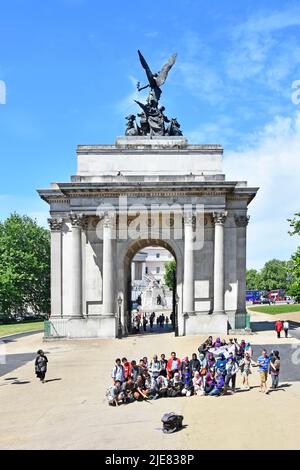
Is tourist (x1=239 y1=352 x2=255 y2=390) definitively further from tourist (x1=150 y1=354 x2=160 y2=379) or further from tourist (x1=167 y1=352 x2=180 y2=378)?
tourist (x1=150 y1=354 x2=160 y2=379)

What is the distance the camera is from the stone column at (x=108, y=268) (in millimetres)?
36094

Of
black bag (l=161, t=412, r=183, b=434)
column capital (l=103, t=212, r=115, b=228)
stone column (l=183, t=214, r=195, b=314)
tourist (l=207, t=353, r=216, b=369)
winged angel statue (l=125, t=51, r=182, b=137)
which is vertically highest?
winged angel statue (l=125, t=51, r=182, b=137)

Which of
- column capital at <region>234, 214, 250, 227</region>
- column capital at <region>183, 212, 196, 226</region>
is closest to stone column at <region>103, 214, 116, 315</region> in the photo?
column capital at <region>183, 212, 196, 226</region>

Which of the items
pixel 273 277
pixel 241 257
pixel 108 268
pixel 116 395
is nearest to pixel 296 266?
pixel 241 257

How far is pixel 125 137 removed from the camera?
40438 mm

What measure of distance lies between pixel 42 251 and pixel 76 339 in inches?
1366

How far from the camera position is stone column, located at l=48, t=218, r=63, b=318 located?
1544 inches

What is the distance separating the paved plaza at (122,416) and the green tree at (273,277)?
121578 mm

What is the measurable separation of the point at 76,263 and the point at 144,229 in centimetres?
644

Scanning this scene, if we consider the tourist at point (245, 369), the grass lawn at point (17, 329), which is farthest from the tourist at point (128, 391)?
the grass lawn at point (17, 329)

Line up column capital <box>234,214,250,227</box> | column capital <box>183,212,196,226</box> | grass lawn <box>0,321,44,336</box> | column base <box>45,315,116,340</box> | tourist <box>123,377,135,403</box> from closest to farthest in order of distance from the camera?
tourist <box>123,377,135,403</box>
column base <box>45,315,116,340</box>
column capital <box>183,212,196,226</box>
column capital <box>234,214,250,227</box>
grass lawn <box>0,321,44,336</box>

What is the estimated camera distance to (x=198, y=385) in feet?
56.5

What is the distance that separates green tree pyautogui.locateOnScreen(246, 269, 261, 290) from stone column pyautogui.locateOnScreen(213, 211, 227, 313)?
374 ft

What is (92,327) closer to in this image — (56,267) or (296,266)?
(56,267)
